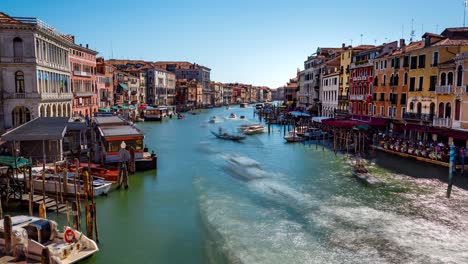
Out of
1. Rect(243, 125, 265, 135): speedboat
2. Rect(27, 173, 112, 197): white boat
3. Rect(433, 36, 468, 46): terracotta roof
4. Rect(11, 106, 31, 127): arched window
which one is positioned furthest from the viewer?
Rect(243, 125, 265, 135): speedboat

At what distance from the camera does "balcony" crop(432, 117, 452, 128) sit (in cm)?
2706

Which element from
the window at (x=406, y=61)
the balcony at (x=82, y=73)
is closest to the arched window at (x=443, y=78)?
the window at (x=406, y=61)

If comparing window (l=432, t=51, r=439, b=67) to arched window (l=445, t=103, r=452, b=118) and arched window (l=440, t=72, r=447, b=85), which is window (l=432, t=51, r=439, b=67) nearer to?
arched window (l=440, t=72, r=447, b=85)

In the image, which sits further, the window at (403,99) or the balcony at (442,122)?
the window at (403,99)

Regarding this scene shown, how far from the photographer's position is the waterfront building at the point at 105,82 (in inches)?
2286

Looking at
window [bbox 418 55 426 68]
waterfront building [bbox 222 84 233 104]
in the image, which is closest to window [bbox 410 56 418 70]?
window [bbox 418 55 426 68]

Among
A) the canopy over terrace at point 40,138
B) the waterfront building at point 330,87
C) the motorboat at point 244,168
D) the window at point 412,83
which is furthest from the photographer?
the waterfront building at point 330,87

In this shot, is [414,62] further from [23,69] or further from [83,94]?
[83,94]

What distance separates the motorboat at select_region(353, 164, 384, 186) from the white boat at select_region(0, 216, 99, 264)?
15713 millimetres

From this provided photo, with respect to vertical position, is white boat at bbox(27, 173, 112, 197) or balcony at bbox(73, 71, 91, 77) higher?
balcony at bbox(73, 71, 91, 77)

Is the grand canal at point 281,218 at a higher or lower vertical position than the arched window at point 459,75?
lower

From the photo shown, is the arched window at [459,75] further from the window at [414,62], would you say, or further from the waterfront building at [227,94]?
the waterfront building at [227,94]

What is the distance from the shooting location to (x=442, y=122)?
27.7m

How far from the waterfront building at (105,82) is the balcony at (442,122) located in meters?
45.3
